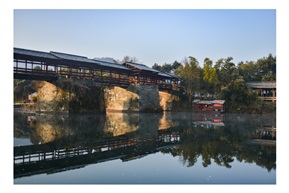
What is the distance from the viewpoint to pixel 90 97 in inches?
835

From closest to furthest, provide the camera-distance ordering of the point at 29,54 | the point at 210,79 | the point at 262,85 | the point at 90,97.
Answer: the point at 29,54 < the point at 90,97 < the point at 262,85 < the point at 210,79

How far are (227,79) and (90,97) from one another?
19.1 metres

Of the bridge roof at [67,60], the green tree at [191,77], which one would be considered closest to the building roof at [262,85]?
the green tree at [191,77]

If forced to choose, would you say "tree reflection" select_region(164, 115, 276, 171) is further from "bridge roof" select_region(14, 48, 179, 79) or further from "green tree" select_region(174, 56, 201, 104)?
"green tree" select_region(174, 56, 201, 104)

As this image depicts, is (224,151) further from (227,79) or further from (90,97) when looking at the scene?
(227,79)

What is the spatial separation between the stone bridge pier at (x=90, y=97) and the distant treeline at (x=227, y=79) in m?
6.49

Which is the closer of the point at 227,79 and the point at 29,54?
the point at 29,54

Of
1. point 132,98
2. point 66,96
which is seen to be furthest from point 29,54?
point 132,98

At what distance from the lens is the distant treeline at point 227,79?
90.0 ft

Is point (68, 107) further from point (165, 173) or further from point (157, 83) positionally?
point (165, 173)

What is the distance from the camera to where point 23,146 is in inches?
318

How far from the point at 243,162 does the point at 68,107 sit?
15.6 m

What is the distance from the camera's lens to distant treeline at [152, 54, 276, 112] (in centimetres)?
2744

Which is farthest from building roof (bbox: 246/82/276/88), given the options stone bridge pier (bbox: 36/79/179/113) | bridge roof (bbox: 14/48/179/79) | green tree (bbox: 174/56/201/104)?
bridge roof (bbox: 14/48/179/79)
